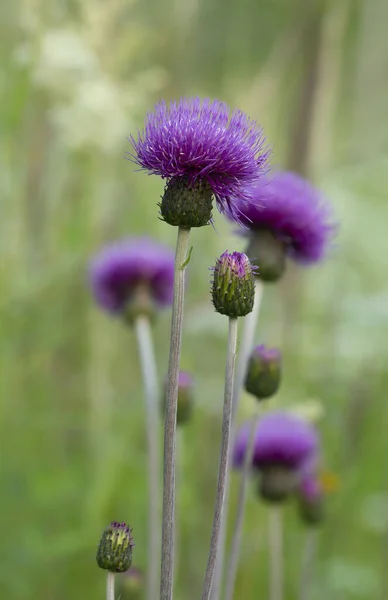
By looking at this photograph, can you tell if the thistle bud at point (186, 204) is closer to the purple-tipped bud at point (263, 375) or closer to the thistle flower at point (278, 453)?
the purple-tipped bud at point (263, 375)

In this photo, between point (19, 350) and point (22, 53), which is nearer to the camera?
point (22, 53)

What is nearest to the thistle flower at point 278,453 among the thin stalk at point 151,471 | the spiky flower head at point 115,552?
the thin stalk at point 151,471

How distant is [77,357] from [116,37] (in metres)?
0.81

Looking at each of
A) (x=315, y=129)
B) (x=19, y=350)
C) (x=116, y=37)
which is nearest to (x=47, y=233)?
(x=19, y=350)

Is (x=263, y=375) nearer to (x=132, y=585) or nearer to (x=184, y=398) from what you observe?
(x=184, y=398)

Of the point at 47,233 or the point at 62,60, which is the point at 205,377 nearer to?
the point at 47,233

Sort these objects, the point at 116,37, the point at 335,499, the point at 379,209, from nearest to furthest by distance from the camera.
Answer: the point at 116,37 < the point at 335,499 < the point at 379,209

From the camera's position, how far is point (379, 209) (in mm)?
2320

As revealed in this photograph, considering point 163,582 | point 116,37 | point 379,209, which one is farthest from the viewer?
point 379,209

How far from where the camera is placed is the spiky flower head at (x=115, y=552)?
69cm

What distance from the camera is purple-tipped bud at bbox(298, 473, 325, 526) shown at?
A: 149 centimetres

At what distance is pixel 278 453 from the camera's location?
1396mm

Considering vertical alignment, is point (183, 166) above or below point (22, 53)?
below

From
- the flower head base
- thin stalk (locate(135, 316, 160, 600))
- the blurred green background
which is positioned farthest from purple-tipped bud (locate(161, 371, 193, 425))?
the flower head base
